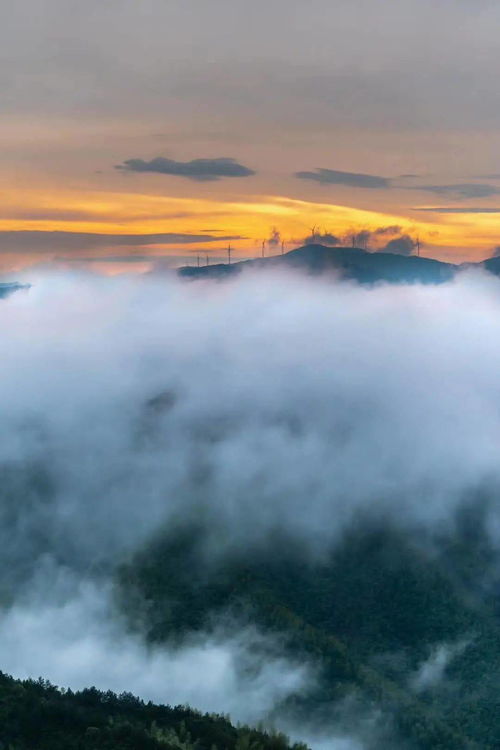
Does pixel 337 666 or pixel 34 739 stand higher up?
pixel 34 739

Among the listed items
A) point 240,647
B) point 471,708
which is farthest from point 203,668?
point 471,708

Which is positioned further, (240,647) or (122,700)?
(240,647)

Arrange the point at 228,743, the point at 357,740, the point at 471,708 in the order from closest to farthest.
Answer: the point at 228,743
the point at 357,740
the point at 471,708

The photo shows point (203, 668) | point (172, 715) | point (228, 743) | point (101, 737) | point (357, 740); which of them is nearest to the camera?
point (101, 737)

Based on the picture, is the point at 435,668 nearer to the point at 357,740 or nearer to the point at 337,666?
the point at 337,666

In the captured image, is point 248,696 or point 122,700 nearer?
point 122,700

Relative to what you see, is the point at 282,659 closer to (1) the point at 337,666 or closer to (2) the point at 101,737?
(1) the point at 337,666

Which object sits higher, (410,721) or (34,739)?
(34,739)

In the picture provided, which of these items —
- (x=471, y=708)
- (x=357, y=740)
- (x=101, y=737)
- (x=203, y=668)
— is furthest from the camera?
(x=203, y=668)

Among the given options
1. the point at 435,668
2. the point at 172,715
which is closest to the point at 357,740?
the point at 435,668
